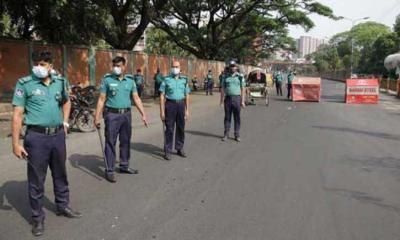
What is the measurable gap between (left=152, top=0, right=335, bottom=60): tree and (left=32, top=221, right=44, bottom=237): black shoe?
35417 mm

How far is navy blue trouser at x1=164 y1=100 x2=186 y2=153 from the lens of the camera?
9.60m

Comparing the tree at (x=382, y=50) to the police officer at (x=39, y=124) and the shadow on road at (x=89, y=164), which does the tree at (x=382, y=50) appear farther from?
the police officer at (x=39, y=124)

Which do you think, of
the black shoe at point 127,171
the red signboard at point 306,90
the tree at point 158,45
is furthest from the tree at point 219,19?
the black shoe at point 127,171

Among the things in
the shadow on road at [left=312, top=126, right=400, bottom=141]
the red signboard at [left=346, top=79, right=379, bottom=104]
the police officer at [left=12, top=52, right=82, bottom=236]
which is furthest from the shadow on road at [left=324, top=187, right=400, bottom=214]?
the red signboard at [left=346, top=79, right=379, bottom=104]

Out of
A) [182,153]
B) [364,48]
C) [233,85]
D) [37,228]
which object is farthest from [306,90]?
[364,48]

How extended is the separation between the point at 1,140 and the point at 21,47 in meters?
8.16

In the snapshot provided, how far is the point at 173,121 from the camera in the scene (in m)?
9.72

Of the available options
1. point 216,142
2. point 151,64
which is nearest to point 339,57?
point 151,64

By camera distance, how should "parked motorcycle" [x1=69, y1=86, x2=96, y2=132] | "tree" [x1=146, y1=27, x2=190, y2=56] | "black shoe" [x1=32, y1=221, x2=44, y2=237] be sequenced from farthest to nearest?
1. "tree" [x1=146, y1=27, x2=190, y2=56]
2. "parked motorcycle" [x1=69, y1=86, x2=96, y2=132]
3. "black shoe" [x1=32, y1=221, x2=44, y2=237]

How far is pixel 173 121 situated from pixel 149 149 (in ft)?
4.20

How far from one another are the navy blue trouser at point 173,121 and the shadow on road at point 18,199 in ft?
9.59

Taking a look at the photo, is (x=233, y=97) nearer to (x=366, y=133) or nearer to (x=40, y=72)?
(x=366, y=133)

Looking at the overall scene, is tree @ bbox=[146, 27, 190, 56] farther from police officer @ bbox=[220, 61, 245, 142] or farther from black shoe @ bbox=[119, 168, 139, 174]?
black shoe @ bbox=[119, 168, 139, 174]

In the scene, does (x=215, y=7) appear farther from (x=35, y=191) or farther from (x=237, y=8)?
(x=35, y=191)
